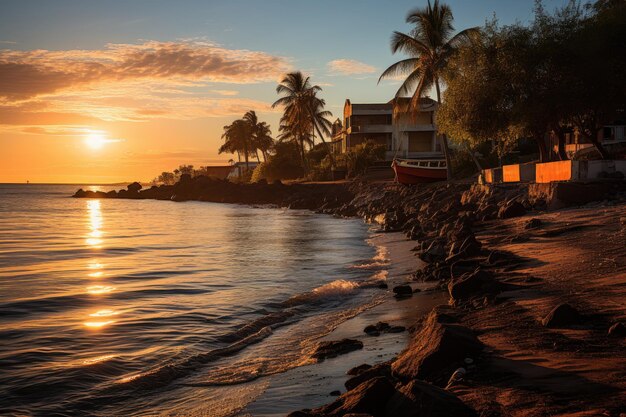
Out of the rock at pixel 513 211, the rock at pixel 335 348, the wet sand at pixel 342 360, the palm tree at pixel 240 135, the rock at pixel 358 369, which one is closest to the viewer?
the wet sand at pixel 342 360

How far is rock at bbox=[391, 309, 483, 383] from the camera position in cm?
668

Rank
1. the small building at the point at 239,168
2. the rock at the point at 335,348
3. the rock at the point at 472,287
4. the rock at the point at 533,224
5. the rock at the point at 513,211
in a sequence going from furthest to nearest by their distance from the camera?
the small building at the point at 239,168 → the rock at the point at 513,211 → the rock at the point at 533,224 → the rock at the point at 472,287 → the rock at the point at 335,348

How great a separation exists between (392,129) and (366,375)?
230ft

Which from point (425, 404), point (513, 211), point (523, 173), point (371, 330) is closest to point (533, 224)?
point (513, 211)

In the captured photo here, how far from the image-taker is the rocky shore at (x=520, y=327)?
5.44 metres

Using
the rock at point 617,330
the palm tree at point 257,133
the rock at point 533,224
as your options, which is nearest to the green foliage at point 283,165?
the palm tree at point 257,133

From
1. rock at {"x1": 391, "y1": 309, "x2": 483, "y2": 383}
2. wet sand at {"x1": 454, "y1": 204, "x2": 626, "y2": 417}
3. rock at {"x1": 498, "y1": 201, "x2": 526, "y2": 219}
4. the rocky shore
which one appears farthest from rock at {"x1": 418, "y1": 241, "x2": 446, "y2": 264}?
rock at {"x1": 391, "y1": 309, "x2": 483, "y2": 383}

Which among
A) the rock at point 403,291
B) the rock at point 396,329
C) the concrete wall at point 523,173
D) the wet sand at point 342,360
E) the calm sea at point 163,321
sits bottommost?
the calm sea at point 163,321

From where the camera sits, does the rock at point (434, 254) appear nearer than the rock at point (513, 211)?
Yes

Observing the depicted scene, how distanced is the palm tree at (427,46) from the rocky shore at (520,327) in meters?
21.8

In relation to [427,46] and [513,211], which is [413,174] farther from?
[513,211]

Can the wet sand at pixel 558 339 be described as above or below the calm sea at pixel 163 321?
above

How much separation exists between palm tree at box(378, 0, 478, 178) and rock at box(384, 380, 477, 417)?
38200 millimetres

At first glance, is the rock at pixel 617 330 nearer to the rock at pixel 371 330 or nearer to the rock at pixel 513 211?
the rock at pixel 371 330
